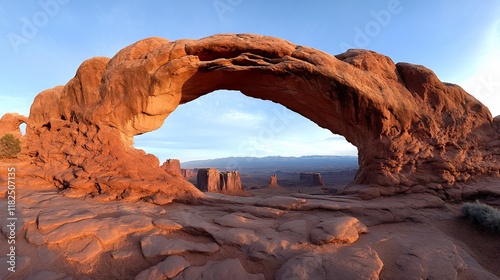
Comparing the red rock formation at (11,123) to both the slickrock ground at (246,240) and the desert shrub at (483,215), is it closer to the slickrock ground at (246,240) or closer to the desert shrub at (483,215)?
the slickrock ground at (246,240)

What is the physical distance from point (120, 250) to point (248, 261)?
269cm

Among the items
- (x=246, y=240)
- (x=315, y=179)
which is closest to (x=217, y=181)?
(x=315, y=179)

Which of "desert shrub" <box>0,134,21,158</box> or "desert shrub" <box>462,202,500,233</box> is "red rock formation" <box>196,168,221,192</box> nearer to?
"desert shrub" <box>0,134,21,158</box>

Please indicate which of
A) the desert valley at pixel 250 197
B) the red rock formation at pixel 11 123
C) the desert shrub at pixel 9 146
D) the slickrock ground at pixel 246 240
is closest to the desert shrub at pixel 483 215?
the desert valley at pixel 250 197

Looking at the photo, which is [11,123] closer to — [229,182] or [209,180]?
[209,180]

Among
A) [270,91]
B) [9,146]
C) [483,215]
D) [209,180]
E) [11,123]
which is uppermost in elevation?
[270,91]

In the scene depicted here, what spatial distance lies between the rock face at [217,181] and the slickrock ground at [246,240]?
89.6 feet

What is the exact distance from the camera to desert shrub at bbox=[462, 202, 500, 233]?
6.04m

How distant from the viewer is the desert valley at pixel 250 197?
4.75 meters

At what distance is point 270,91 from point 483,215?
771 centimetres

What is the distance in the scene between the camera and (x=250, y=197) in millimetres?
8484

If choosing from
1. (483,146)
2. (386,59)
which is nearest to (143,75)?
(386,59)

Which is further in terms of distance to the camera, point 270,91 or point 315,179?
point 315,179

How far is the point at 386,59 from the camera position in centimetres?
962
